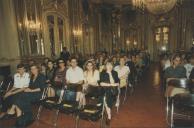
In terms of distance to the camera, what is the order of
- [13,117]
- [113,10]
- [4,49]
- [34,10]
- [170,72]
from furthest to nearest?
[113,10]
[34,10]
[4,49]
[170,72]
[13,117]

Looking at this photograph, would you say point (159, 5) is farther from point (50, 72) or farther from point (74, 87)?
point (74, 87)

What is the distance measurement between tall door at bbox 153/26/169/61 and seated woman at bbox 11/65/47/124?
46.6ft

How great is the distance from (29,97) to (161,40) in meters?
14.6

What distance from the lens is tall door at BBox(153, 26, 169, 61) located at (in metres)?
17.2

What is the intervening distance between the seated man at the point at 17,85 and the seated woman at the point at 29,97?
15 cm

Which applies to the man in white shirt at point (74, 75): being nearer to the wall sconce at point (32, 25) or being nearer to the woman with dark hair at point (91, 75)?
the woman with dark hair at point (91, 75)

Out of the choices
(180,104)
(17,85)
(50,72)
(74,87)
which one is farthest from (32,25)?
(180,104)

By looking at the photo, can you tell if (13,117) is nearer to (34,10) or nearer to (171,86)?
(171,86)

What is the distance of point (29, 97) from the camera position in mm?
4578

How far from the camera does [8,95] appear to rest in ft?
15.5

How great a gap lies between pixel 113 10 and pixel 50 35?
8.16 meters

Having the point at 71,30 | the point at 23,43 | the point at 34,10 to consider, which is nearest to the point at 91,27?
the point at 71,30

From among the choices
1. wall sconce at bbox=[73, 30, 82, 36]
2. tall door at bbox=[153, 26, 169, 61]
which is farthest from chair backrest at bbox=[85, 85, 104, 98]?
tall door at bbox=[153, 26, 169, 61]

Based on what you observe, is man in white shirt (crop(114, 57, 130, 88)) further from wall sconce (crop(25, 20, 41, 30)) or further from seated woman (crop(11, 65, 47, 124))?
wall sconce (crop(25, 20, 41, 30))
